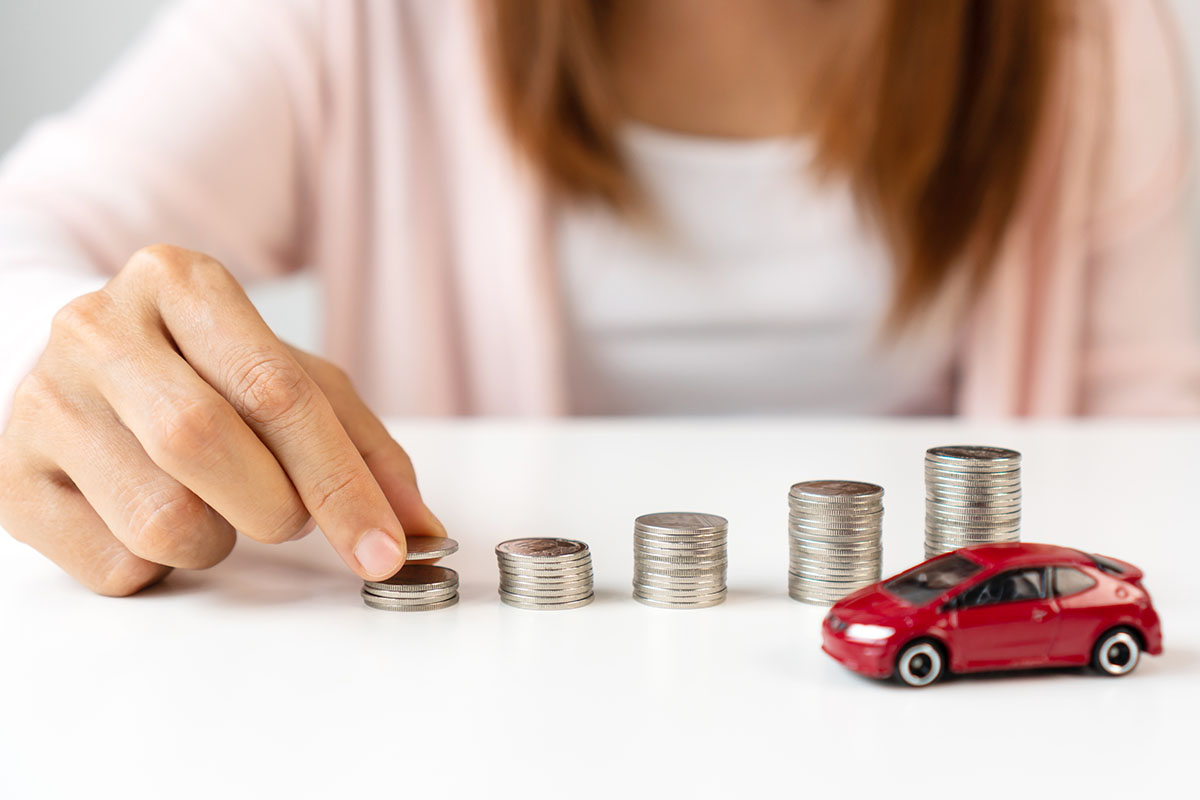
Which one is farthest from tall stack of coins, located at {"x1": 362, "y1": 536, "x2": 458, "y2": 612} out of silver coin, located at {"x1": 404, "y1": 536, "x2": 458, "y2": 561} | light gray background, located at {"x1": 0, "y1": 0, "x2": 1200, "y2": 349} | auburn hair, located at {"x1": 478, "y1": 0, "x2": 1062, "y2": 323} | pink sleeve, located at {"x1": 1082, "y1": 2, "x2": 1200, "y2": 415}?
light gray background, located at {"x1": 0, "y1": 0, "x2": 1200, "y2": 349}

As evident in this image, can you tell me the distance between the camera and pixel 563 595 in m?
0.81

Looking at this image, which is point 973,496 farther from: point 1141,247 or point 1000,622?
point 1141,247

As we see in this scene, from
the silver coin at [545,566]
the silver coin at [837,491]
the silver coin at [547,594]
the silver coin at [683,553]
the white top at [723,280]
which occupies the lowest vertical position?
the silver coin at [547,594]

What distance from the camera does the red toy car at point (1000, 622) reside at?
0.63 meters

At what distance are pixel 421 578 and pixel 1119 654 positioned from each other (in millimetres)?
479

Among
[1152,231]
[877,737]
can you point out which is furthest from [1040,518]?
[1152,231]

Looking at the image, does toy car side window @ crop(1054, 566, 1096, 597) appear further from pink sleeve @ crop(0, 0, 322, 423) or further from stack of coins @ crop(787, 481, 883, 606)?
pink sleeve @ crop(0, 0, 322, 423)

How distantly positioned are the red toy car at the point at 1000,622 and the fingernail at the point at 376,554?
12.6 inches

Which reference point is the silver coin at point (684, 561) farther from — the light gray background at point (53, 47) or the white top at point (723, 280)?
the light gray background at point (53, 47)

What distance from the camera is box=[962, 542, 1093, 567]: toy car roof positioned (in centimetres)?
66

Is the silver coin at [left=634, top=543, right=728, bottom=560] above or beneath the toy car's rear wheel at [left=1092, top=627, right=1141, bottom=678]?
above

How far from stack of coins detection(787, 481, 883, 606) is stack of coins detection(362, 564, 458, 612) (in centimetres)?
26

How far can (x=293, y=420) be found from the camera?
2.61 ft

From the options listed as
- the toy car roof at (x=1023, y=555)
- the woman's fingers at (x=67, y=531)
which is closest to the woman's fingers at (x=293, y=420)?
the woman's fingers at (x=67, y=531)
